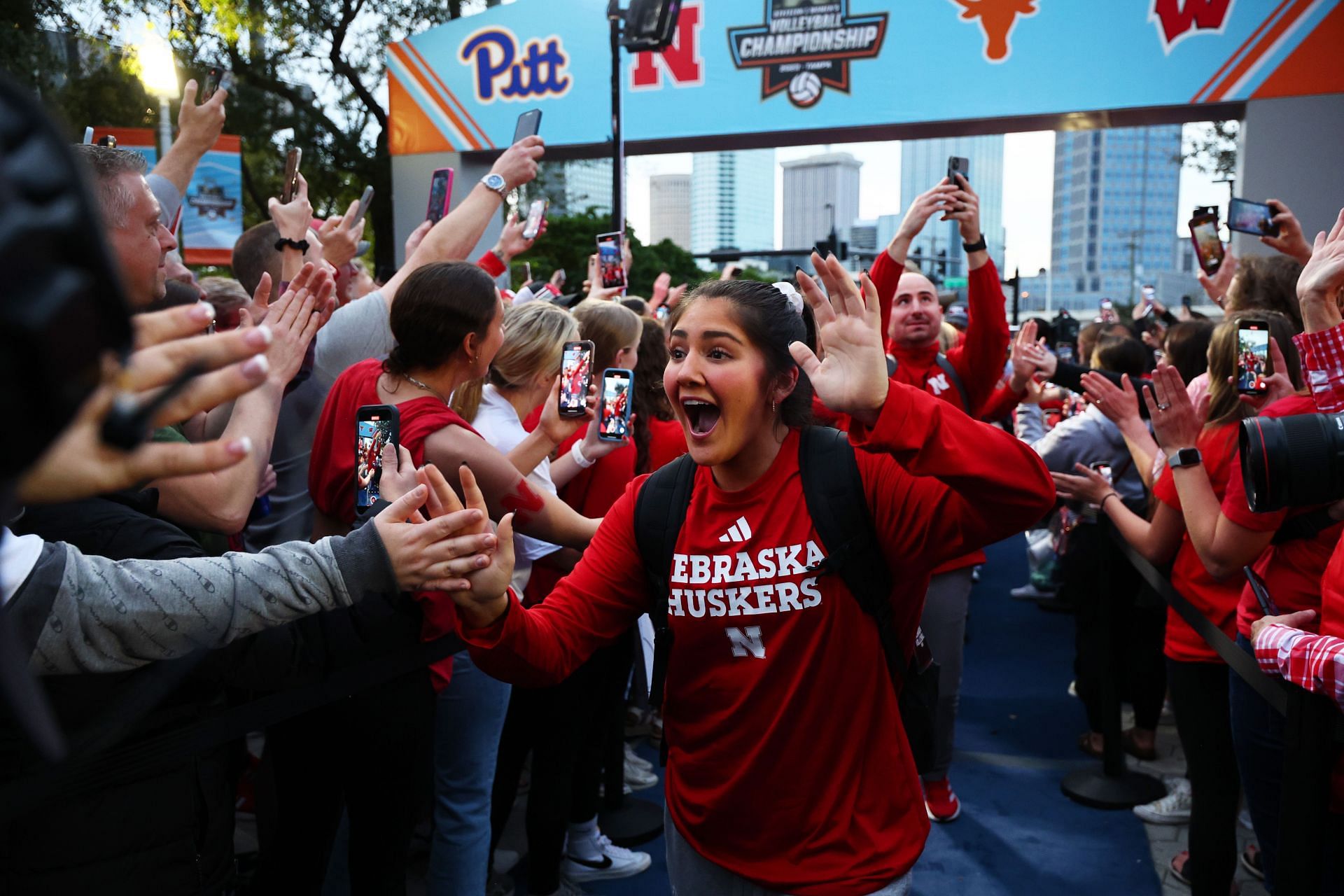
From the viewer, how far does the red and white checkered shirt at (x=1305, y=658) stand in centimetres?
208

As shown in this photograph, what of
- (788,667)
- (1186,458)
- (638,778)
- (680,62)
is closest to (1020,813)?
(638,778)

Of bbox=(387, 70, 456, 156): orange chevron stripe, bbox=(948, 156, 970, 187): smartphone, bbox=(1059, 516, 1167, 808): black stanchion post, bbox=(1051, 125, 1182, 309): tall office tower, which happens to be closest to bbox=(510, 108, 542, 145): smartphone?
bbox=(948, 156, 970, 187): smartphone

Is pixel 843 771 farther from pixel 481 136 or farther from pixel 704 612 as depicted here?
pixel 481 136

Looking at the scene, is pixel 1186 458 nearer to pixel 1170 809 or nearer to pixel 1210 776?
pixel 1210 776

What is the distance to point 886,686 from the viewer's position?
226 centimetres

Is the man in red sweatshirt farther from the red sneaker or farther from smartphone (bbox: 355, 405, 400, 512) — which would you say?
smartphone (bbox: 355, 405, 400, 512)

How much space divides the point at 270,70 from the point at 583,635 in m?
21.5

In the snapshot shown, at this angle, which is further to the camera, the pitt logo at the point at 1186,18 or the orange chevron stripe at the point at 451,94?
the orange chevron stripe at the point at 451,94

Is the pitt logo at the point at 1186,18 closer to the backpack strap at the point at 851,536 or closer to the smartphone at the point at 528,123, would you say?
the smartphone at the point at 528,123

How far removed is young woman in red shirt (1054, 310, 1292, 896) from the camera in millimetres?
3242

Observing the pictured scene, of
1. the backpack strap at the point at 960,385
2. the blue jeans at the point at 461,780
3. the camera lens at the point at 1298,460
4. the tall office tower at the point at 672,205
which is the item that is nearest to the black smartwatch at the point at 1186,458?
the camera lens at the point at 1298,460

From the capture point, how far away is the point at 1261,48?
1144cm

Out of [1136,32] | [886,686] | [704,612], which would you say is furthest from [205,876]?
[1136,32]

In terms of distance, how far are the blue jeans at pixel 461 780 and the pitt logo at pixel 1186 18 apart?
39.6ft
